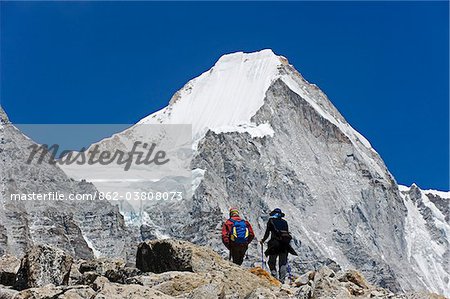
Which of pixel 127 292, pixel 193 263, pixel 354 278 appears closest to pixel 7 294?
pixel 127 292

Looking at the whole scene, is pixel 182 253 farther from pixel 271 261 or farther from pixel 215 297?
pixel 271 261

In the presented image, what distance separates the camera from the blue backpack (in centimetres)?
1942

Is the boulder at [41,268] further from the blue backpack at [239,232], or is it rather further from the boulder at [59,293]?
the blue backpack at [239,232]

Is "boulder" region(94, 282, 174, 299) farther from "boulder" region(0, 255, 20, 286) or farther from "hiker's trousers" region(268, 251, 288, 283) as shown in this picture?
"hiker's trousers" region(268, 251, 288, 283)

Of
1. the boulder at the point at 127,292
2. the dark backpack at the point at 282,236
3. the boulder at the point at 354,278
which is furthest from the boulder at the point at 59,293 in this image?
the dark backpack at the point at 282,236

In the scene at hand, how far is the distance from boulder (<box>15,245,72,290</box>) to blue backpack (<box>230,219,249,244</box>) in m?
5.80

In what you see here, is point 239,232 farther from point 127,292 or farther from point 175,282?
point 127,292

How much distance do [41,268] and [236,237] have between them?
6229mm

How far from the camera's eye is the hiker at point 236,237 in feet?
63.7

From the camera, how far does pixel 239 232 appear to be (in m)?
19.5

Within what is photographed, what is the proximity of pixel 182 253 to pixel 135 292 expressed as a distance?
10.1ft

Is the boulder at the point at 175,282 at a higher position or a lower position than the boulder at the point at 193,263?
lower

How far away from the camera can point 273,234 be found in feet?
63.1

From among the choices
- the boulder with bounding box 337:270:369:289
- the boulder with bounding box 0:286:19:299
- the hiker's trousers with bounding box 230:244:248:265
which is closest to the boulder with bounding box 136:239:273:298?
the boulder with bounding box 337:270:369:289
